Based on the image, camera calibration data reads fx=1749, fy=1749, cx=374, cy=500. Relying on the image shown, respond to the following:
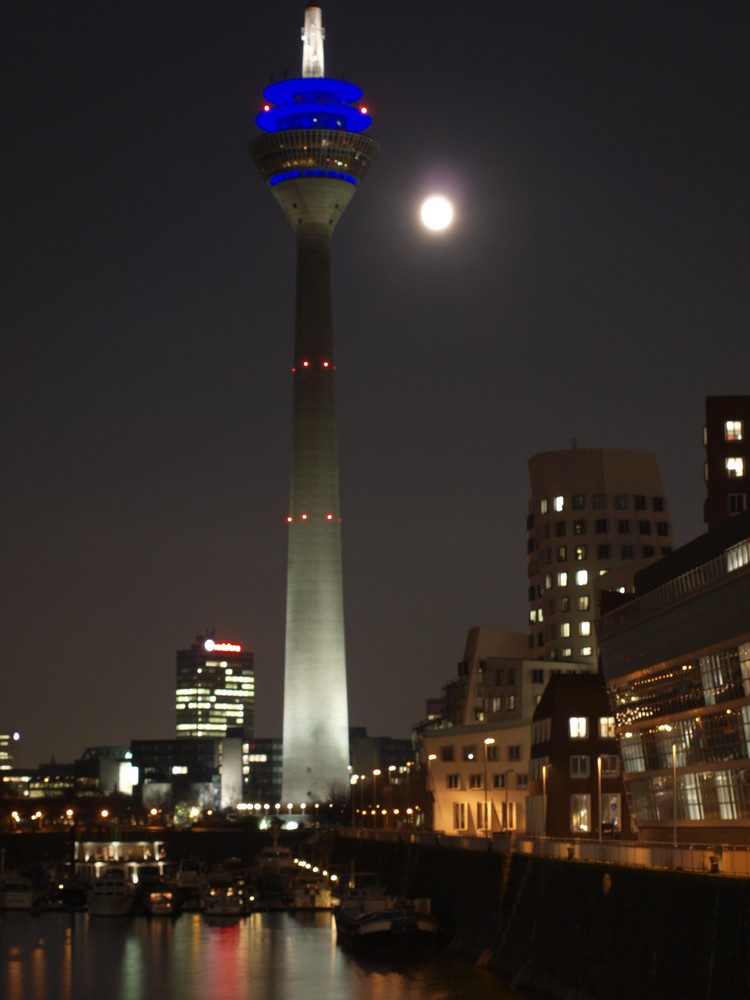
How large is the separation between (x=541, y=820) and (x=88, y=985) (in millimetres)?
37048

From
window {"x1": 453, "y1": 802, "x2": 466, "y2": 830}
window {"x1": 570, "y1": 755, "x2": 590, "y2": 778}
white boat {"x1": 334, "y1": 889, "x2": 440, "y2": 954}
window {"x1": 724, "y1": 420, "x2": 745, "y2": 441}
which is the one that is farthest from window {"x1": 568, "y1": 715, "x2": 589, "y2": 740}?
window {"x1": 453, "y1": 802, "x2": 466, "y2": 830}

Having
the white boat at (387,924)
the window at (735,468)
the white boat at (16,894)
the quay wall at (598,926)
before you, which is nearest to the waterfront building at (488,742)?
the white boat at (387,924)

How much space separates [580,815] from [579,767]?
10.4 feet

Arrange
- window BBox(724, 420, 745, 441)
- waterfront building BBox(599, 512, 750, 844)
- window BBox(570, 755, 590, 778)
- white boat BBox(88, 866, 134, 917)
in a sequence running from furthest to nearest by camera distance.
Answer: window BBox(724, 420, 745, 441), white boat BBox(88, 866, 134, 917), window BBox(570, 755, 590, 778), waterfront building BBox(599, 512, 750, 844)

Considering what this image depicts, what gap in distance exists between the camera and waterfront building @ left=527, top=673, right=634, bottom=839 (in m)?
109

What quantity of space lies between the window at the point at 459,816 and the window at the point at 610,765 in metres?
35.5

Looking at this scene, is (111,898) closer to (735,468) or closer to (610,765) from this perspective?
(610,765)

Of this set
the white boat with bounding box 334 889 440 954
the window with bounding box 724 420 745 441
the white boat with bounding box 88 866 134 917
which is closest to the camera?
the white boat with bounding box 334 889 440 954

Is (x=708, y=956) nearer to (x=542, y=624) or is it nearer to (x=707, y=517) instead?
(x=707, y=517)

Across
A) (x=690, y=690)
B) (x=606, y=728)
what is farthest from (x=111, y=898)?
(x=690, y=690)

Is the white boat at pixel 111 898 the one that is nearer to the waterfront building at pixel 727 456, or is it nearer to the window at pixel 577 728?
the window at pixel 577 728

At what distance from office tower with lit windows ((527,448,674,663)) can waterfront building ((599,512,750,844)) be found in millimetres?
73305

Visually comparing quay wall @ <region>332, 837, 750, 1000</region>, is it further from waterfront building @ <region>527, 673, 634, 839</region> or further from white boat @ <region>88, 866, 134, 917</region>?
white boat @ <region>88, 866, 134, 917</region>

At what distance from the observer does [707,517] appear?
132m
